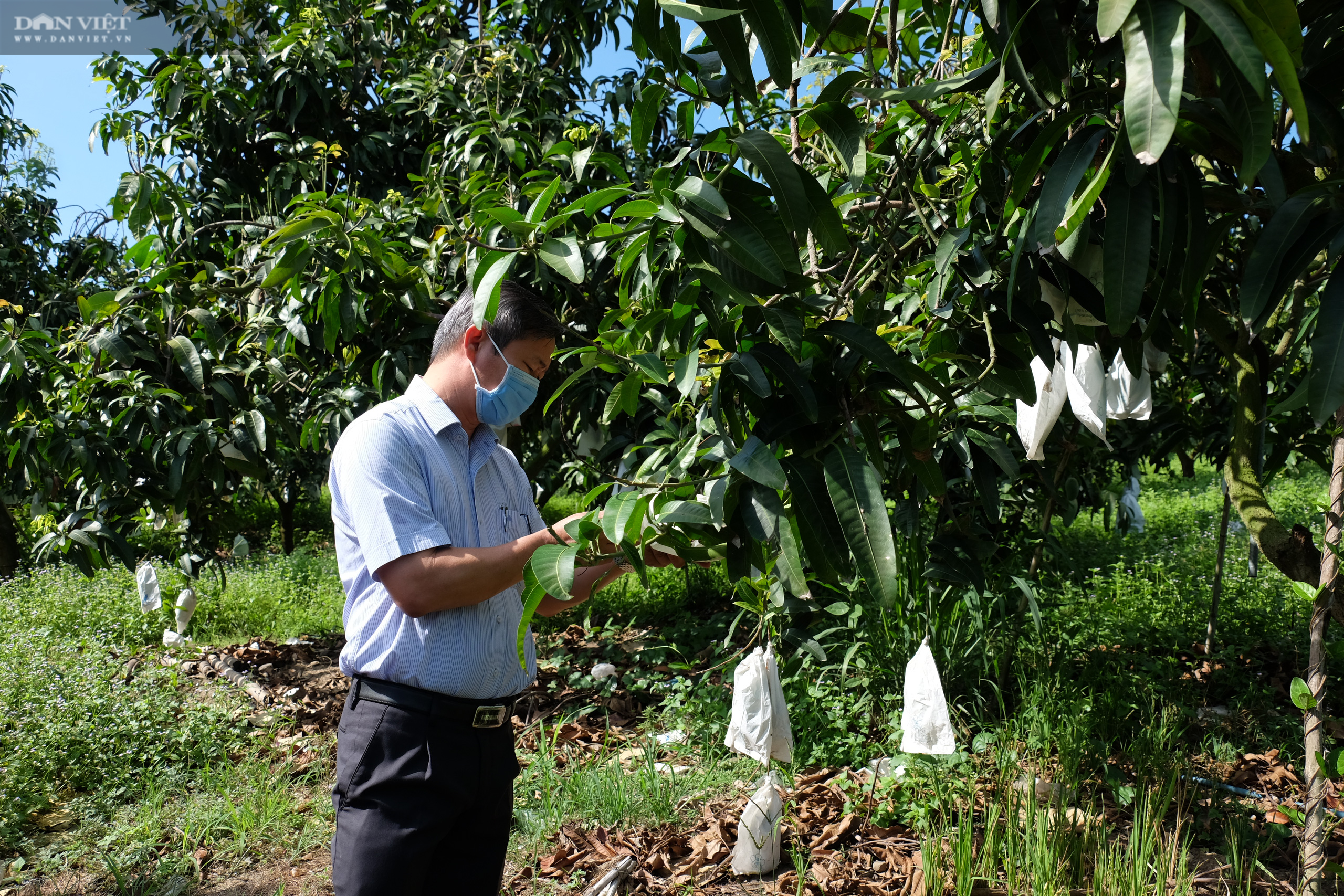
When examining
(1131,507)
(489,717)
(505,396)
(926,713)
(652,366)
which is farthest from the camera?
(1131,507)

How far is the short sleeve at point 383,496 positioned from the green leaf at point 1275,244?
46.5 inches

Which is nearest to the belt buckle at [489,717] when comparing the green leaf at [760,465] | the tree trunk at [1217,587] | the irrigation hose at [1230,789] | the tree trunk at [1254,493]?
the green leaf at [760,465]

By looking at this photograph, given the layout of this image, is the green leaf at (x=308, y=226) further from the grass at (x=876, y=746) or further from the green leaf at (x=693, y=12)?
the green leaf at (x=693, y=12)

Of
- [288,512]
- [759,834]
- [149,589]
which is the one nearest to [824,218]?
[759,834]

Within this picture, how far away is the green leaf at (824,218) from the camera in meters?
1.04

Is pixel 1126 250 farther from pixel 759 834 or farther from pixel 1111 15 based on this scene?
pixel 759 834

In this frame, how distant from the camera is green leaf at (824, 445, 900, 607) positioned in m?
0.94

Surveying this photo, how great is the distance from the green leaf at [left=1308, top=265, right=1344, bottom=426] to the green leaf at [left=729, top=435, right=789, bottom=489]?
50cm

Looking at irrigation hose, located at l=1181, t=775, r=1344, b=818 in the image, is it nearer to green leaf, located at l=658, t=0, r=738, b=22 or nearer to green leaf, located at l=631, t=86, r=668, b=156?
green leaf, located at l=631, t=86, r=668, b=156

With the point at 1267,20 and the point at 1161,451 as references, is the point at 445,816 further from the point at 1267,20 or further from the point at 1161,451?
the point at 1161,451

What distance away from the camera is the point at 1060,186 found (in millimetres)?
952

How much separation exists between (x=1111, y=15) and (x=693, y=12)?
14.0 inches

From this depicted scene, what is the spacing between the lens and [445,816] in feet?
5.00

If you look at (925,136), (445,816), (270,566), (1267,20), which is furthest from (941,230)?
(270,566)
